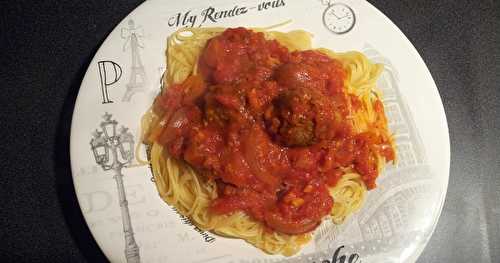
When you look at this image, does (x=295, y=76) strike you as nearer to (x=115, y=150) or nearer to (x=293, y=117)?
(x=293, y=117)

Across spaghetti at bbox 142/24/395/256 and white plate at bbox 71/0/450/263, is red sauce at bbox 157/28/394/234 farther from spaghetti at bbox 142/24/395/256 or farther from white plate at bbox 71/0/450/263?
white plate at bbox 71/0/450/263

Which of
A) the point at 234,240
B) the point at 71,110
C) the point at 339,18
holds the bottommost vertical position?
the point at 234,240

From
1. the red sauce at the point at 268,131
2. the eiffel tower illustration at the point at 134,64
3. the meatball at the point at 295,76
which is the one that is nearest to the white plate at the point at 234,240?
the eiffel tower illustration at the point at 134,64

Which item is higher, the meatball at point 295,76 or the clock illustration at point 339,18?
the clock illustration at point 339,18

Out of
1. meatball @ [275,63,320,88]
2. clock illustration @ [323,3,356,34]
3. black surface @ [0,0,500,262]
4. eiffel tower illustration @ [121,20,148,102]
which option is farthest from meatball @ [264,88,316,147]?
black surface @ [0,0,500,262]

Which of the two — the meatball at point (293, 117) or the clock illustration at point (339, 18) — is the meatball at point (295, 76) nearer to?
the meatball at point (293, 117)

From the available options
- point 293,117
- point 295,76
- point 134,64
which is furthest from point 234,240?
point 134,64

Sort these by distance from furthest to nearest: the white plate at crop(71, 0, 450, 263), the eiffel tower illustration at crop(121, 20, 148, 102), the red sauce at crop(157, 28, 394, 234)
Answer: the eiffel tower illustration at crop(121, 20, 148, 102)
the white plate at crop(71, 0, 450, 263)
the red sauce at crop(157, 28, 394, 234)
